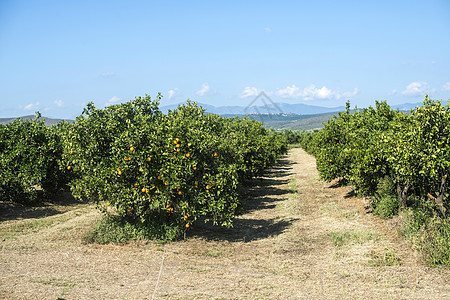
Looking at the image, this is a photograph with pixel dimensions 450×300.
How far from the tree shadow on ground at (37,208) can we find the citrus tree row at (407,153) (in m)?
13.9

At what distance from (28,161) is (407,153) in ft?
55.1

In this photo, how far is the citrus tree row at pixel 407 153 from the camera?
1068 centimetres

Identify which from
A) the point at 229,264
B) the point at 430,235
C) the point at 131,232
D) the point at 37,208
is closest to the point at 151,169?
the point at 131,232

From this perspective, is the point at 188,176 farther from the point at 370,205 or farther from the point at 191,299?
the point at 370,205

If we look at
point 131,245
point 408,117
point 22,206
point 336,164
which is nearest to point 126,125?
point 131,245

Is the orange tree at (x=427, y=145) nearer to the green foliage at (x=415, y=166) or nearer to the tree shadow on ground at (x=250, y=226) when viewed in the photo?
the green foliage at (x=415, y=166)

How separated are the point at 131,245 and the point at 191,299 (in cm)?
435

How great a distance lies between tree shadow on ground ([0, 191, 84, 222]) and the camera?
16406 millimetres

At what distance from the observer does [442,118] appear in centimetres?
1076

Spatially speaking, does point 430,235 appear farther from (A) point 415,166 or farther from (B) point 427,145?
(B) point 427,145

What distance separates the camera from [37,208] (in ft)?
60.3

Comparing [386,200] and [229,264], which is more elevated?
[386,200]

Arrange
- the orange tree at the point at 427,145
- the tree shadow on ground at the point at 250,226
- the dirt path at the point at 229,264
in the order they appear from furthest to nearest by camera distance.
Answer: the tree shadow on ground at the point at 250,226 < the orange tree at the point at 427,145 < the dirt path at the point at 229,264

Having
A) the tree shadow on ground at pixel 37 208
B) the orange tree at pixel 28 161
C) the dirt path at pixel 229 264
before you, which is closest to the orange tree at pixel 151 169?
the dirt path at pixel 229 264
